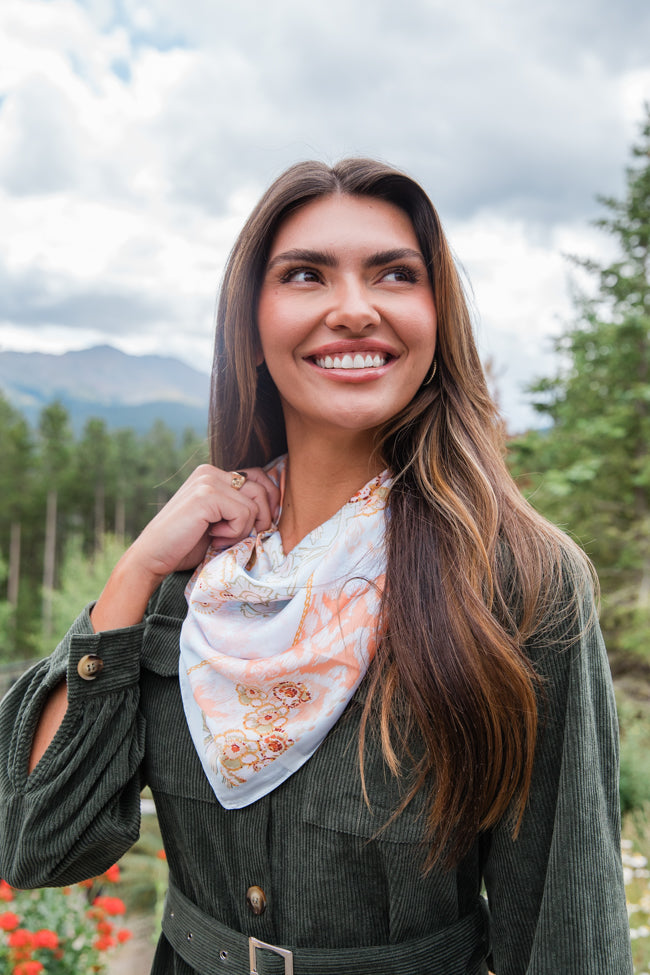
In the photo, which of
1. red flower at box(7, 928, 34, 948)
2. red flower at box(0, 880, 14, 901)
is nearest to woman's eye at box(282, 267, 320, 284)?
red flower at box(7, 928, 34, 948)

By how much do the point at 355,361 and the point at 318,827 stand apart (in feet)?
2.86

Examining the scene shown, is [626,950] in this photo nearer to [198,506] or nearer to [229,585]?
[229,585]

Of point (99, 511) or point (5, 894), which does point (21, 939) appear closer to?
point (5, 894)

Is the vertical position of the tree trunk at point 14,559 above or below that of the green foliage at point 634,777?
above

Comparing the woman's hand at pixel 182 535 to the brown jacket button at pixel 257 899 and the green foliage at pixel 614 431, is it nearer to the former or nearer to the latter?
the brown jacket button at pixel 257 899

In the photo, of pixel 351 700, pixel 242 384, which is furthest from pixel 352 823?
pixel 242 384

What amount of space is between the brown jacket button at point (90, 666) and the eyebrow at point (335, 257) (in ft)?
2.97

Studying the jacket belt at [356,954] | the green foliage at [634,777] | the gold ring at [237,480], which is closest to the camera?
the jacket belt at [356,954]

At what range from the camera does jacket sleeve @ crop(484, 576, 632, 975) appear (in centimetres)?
116

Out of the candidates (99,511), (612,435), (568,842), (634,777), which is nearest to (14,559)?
(99,511)

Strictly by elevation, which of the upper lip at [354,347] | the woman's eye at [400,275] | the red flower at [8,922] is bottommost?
the red flower at [8,922]

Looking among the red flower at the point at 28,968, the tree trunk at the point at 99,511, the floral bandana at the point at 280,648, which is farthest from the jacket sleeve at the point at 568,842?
the tree trunk at the point at 99,511

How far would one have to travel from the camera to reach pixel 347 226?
1.46 metres

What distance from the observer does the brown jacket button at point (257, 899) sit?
4.49ft
